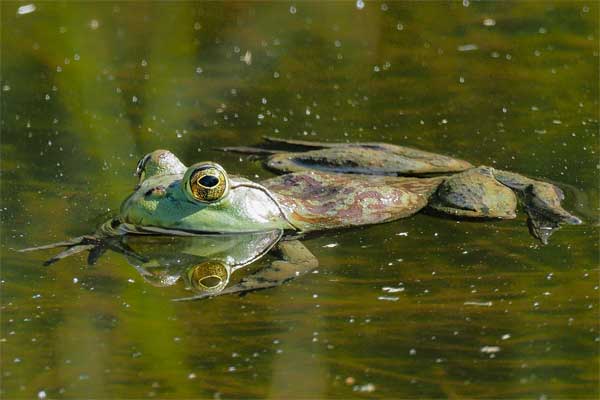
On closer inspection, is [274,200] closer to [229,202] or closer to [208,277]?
[229,202]

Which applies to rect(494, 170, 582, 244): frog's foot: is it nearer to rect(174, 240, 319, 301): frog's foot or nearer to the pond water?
the pond water

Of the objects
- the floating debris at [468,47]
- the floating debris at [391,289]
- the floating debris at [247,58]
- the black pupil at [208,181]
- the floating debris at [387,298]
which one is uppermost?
the floating debris at [247,58]

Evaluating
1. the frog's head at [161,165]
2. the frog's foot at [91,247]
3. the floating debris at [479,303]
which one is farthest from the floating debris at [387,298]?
the frog's head at [161,165]

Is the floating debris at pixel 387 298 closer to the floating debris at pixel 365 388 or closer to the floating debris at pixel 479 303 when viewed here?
the floating debris at pixel 479 303

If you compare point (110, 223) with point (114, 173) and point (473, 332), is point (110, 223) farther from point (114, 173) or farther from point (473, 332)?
point (473, 332)

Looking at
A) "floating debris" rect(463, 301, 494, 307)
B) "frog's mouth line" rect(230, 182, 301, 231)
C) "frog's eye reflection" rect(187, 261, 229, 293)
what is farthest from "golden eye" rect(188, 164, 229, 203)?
"floating debris" rect(463, 301, 494, 307)

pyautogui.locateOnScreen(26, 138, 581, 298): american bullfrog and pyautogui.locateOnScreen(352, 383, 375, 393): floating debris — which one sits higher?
pyautogui.locateOnScreen(26, 138, 581, 298): american bullfrog

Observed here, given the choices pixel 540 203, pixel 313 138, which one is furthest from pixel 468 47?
pixel 540 203

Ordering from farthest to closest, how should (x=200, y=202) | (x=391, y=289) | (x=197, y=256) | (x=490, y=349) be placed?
(x=200, y=202), (x=197, y=256), (x=391, y=289), (x=490, y=349)
